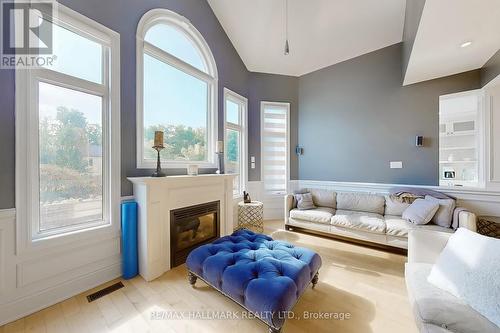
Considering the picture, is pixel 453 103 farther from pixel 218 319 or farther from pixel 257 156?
pixel 218 319

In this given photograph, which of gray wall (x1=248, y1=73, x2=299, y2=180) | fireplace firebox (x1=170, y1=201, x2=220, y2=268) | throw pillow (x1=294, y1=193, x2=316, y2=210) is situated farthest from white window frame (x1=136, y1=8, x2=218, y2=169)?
throw pillow (x1=294, y1=193, x2=316, y2=210)

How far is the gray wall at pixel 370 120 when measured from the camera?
3.32 m

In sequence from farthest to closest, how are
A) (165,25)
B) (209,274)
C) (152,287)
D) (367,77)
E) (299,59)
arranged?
1. (299,59)
2. (367,77)
3. (165,25)
4. (152,287)
5. (209,274)

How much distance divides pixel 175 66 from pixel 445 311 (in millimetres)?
3545

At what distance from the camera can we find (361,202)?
11.4 feet

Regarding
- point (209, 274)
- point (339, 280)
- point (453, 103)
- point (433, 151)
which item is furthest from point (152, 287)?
point (453, 103)

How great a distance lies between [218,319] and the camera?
1.60 m

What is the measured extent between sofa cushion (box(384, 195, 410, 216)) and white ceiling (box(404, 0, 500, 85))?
2008 millimetres

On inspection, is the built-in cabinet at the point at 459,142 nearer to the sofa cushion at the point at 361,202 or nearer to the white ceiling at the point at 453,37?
the white ceiling at the point at 453,37

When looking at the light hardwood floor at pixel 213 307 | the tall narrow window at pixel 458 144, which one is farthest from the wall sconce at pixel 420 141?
the light hardwood floor at pixel 213 307

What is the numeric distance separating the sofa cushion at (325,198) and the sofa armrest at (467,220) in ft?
5.40

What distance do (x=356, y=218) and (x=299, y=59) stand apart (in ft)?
10.9

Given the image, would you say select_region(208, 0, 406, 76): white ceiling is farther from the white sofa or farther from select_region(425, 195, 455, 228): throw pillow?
the white sofa

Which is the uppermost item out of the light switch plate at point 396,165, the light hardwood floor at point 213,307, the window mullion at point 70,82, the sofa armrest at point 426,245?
the window mullion at point 70,82
